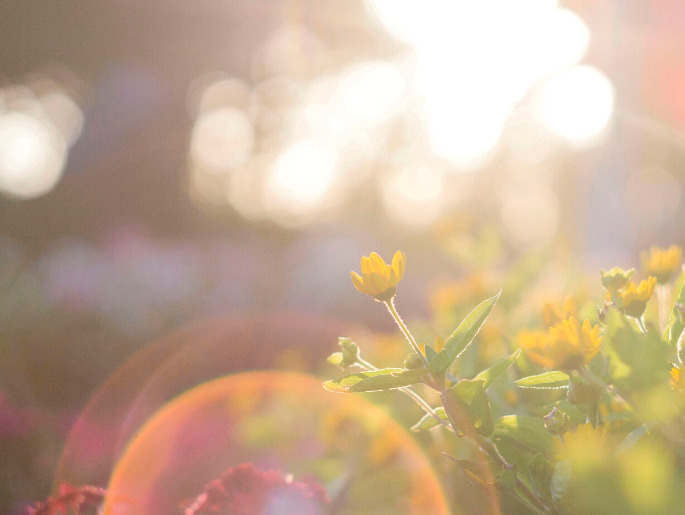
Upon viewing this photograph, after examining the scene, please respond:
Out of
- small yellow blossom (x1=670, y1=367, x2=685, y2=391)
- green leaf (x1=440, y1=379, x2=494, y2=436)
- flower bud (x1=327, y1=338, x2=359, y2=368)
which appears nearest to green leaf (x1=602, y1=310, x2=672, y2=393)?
small yellow blossom (x1=670, y1=367, x2=685, y2=391)

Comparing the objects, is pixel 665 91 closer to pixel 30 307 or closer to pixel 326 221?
pixel 326 221

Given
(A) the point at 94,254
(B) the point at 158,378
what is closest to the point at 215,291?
(A) the point at 94,254

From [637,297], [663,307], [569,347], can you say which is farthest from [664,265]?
[569,347]

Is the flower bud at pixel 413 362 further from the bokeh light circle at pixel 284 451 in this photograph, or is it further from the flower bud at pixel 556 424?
the bokeh light circle at pixel 284 451

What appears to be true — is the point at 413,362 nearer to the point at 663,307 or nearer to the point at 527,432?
the point at 527,432

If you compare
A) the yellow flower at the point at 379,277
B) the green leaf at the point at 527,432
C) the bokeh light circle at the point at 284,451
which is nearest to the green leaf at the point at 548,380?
the green leaf at the point at 527,432

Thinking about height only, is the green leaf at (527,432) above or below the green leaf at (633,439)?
below

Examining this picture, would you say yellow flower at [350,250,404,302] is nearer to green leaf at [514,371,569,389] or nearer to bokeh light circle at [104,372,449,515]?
green leaf at [514,371,569,389]
